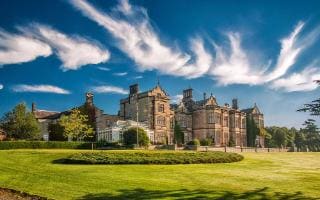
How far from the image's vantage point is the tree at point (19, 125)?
66.8m

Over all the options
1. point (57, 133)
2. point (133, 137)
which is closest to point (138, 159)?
point (133, 137)

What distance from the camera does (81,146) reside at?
56.8 metres

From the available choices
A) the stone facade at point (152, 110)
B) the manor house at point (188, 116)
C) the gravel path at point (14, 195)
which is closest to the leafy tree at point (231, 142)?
the manor house at point (188, 116)

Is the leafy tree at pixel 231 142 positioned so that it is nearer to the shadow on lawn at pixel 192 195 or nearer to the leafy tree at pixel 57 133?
the leafy tree at pixel 57 133

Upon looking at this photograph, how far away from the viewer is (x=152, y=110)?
75938 millimetres

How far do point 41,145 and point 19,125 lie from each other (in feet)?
50.3

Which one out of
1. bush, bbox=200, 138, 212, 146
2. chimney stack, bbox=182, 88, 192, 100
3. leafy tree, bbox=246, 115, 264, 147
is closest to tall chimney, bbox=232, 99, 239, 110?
leafy tree, bbox=246, 115, 264, 147

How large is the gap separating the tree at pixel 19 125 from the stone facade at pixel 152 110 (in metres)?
19.1

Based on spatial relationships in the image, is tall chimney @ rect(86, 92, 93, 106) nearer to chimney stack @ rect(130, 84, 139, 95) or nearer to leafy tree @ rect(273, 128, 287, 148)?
chimney stack @ rect(130, 84, 139, 95)

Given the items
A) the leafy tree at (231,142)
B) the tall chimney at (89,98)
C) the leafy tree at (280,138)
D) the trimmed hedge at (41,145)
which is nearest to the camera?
the trimmed hedge at (41,145)

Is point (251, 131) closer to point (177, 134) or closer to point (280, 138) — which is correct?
point (280, 138)

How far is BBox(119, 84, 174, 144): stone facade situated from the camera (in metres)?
75.9

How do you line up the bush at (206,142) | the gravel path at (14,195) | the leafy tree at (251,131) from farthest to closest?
the leafy tree at (251,131) < the bush at (206,142) < the gravel path at (14,195)

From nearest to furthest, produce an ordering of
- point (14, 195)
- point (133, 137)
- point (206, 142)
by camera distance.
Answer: point (14, 195)
point (133, 137)
point (206, 142)
